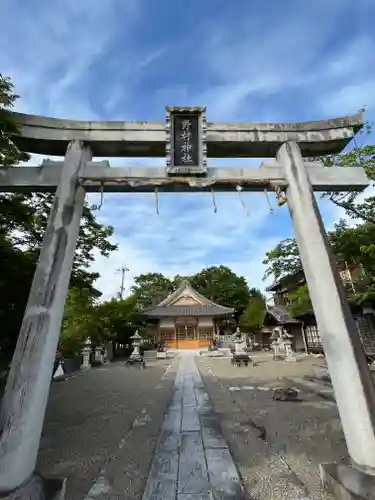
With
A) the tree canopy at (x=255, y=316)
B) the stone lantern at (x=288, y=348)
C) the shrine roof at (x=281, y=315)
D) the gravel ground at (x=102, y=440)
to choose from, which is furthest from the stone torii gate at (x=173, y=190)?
the tree canopy at (x=255, y=316)

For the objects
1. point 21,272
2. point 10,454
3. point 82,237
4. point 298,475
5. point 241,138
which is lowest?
point 298,475

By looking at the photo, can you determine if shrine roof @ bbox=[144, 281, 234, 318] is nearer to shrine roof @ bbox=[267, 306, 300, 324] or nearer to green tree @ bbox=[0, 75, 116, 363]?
shrine roof @ bbox=[267, 306, 300, 324]

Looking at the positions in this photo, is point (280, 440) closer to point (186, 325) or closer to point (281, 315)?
point (281, 315)

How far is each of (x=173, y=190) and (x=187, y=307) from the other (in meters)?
31.8

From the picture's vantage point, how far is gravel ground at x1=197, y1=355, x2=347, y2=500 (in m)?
3.30

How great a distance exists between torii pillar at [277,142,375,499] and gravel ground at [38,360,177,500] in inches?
88.6

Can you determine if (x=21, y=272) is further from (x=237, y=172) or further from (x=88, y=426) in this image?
(x=237, y=172)

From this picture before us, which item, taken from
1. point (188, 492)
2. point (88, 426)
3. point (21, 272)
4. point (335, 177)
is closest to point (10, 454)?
point (188, 492)

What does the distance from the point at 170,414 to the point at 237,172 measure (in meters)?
5.53

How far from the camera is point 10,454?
2.80m

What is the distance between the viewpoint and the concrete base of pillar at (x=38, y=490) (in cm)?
263

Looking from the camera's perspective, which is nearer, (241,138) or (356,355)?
(356,355)

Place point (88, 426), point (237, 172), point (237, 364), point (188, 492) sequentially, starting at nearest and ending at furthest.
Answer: point (188, 492) → point (237, 172) → point (88, 426) → point (237, 364)

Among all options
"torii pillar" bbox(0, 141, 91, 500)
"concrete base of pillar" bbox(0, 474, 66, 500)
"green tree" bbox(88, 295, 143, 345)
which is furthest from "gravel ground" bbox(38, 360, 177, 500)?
"green tree" bbox(88, 295, 143, 345)
